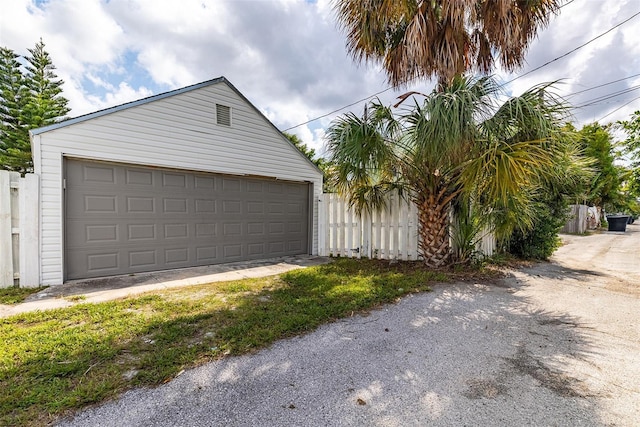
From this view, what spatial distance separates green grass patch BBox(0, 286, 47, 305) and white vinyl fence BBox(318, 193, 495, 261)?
5.68 m

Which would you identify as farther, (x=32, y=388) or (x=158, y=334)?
(x=158, y=334)

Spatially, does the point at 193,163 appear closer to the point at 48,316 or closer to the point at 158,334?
the point at 48,316

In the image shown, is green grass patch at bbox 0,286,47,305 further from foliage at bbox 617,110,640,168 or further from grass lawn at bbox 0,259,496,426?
foliage at bbox 617,110,640,168

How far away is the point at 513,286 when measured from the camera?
461cm

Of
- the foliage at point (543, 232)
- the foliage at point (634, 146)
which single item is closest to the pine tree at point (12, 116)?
the foliage at point (543, 232)

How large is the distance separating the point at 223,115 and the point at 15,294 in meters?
4.79

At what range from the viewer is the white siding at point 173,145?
4.56 meters

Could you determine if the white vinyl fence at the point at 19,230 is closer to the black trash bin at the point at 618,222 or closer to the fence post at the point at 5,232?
the fence post at the point at 5,232

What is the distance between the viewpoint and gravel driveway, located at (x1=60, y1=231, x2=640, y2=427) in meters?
1.64

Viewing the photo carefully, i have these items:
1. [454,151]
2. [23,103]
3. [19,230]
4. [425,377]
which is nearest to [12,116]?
[23,103]

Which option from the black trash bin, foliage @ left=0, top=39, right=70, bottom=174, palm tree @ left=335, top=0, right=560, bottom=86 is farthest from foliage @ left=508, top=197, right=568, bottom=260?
foliage @ left=0, top=39, right=70, bottom=174

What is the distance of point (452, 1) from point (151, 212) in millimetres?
6462

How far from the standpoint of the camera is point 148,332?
2740 millimetres

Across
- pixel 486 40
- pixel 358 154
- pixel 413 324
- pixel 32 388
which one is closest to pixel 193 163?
pixel 358 154
